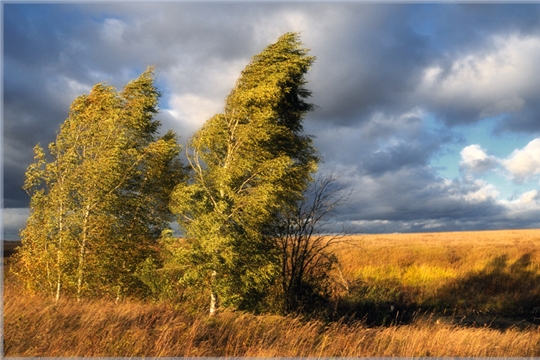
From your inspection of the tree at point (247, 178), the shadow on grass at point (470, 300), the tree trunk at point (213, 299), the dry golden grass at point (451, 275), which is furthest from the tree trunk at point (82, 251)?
the dry golden grass at point (451, 275)

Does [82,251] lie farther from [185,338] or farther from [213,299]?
[185,338]

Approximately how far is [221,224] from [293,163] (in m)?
2.94

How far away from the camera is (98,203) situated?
14.5m

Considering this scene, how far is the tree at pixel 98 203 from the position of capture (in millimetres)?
14305

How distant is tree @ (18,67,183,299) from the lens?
46.9 feet

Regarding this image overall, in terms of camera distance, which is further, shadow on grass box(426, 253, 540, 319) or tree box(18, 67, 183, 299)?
shadow on grass box(426, 253, 540, 319)

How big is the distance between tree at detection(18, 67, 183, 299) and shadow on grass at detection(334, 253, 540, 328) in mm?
8817

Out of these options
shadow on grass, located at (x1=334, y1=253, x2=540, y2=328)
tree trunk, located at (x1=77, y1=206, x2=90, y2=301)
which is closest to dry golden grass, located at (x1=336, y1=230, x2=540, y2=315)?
shadow on grass, located at (x1=334, y1=253, x2=540, y2=328)

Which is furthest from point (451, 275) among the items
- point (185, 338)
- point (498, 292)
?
point (185, 338)

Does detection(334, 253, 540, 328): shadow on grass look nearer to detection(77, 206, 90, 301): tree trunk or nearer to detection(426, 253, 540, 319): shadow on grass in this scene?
detection(426, 253, 540, 319): shadow on grass

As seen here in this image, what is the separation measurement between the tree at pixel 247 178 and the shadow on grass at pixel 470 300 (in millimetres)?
7025

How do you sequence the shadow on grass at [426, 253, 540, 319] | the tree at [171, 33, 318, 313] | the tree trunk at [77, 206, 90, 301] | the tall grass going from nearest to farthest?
1. the tall grass
2. the tree at [171, 33, 318, 313]
3. the tree trunk at [77, 206, 90, 301]
4. the shadow on grass at [426, 253, 540, 319]

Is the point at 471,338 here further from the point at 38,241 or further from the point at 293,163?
the point at 38,241

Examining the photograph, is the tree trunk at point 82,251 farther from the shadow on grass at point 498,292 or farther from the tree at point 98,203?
the shadow on grass at point 498,292
